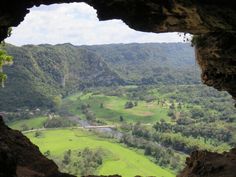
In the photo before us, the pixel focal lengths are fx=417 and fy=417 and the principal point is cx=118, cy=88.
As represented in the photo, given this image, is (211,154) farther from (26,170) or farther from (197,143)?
(197,143)

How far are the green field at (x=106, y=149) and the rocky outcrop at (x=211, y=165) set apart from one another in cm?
9400

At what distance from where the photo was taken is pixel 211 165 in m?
28.8

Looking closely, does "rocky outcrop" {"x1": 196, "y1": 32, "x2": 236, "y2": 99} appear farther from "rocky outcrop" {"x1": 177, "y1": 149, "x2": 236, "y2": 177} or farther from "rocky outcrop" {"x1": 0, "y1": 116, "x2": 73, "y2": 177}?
"rocky outcrop" {"x1": 0, "y1": 116, "x2": 73, "y2": 177}

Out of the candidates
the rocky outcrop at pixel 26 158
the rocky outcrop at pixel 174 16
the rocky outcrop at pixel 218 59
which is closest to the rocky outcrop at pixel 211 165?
the rocky outcrop at pixel 218 59

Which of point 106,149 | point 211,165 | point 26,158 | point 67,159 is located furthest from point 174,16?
point 106,149

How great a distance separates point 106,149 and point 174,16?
136 m

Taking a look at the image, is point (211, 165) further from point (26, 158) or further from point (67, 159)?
point (67, 159)

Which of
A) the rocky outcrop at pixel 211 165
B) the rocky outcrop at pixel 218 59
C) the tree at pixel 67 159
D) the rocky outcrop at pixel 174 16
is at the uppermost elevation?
the rocky outcrop at pixel 174 16

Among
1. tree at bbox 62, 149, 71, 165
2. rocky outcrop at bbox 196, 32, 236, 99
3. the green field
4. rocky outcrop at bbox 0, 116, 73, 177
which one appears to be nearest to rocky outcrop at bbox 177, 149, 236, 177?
rocky outcrop at bbox 196, 32, 236, 99

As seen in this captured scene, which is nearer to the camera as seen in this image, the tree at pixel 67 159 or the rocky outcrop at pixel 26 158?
the rocky outcrop at pixel 26 158

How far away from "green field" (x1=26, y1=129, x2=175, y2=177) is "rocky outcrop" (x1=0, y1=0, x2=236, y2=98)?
101512 mm

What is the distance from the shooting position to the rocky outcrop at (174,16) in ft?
67.3

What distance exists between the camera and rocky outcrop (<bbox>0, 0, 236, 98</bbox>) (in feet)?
67.3

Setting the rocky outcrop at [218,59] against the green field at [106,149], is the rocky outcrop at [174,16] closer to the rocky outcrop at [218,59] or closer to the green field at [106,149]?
the rocky outcrop at [218,59]
